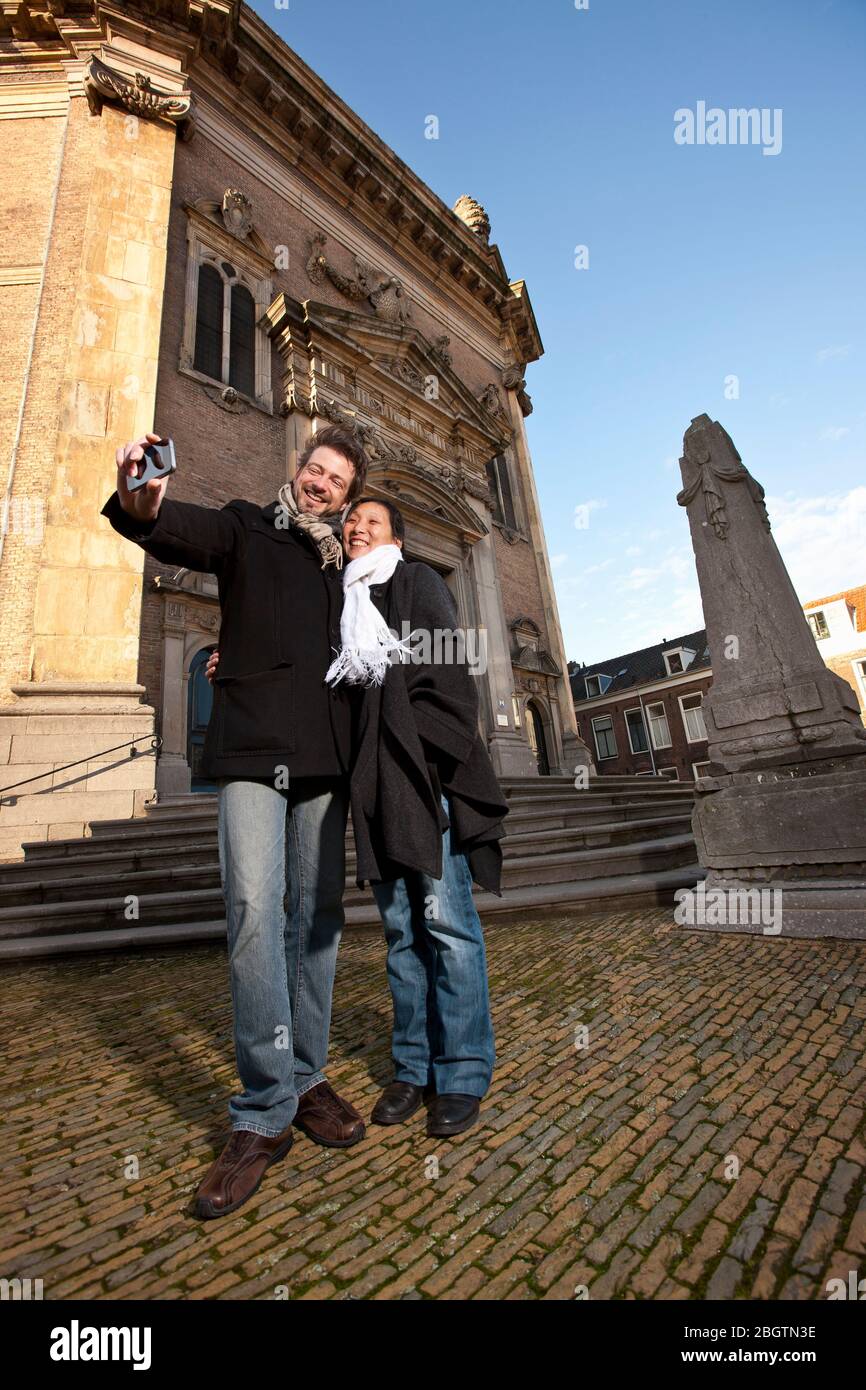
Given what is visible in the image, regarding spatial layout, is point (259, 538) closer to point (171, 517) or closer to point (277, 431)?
point (171, 517)

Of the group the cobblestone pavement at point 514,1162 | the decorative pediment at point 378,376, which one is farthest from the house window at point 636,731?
the cobblestone pavement at point 514,1162

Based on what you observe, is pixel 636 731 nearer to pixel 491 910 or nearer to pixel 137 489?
pixel 491 910

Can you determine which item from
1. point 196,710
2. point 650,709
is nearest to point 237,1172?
point 196,710

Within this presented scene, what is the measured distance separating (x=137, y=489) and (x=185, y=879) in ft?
13.6

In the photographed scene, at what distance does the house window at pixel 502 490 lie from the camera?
1727 centimetres

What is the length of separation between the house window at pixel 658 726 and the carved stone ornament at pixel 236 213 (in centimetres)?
2436

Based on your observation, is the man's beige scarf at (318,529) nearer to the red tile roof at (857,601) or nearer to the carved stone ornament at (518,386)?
the carved stone ornament at (518,386)

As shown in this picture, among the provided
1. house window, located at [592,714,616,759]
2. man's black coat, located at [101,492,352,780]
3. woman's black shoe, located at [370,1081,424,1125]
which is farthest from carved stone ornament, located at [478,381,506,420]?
woman's black shoe, located at [370,1081,424,1125]

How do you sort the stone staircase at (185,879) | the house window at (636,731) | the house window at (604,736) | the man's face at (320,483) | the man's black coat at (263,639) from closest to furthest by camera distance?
the man's black coat at (263,639), the man's face at (320,483), the stone staircase at (185,879), the house window at (636,731), the house window at (604,736)

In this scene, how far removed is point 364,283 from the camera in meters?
14.5

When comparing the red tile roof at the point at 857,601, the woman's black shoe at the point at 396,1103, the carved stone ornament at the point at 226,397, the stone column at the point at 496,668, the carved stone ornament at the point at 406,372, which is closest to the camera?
the woman's black shoe at the point at 396,1103

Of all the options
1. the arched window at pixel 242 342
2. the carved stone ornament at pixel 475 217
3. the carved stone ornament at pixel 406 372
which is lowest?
the arched window at pixel 242 342

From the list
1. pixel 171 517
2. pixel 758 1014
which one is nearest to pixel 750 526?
pixel 758 1014
